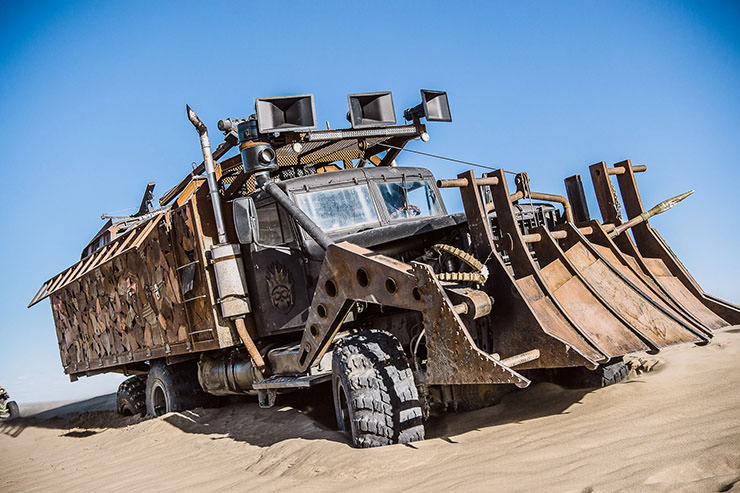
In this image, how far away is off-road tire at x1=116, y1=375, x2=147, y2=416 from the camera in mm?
10352

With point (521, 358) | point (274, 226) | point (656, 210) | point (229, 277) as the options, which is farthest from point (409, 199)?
point (521, 358)

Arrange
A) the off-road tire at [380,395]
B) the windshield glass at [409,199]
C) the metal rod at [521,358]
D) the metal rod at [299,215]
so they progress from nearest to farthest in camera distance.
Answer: the metal rod at [521,358], the off-road tire at [380,395], the metal rod at [299,215], the windshield glass at [409,199]

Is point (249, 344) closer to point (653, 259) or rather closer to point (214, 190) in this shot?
point (214, 190)

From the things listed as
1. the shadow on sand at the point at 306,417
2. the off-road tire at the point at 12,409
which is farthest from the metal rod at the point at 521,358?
the off-road tire at the point at 12,409

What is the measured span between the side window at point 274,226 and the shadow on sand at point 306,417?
1841 mm

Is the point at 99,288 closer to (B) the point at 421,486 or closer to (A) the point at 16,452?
(A) the point at 16,452

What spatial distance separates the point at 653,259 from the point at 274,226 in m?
3.61

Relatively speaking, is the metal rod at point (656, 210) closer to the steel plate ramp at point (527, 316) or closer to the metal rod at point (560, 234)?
the metal rod at point (560, 234)

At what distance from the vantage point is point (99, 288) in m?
9.79

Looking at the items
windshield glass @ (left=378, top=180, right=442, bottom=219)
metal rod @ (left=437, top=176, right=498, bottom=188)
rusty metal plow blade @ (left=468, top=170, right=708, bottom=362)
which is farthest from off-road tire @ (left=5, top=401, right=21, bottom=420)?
rusty metal plow blade @ (left=468, top=170, right=708, bottom=362)

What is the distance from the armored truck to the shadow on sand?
221mm

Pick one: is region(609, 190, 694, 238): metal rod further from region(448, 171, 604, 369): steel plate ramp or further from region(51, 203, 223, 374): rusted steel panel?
region(51, 203, 223, 374): rusted steel panel

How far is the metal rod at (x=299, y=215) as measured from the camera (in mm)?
5270

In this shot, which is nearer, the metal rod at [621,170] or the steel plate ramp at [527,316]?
the steel plate ramp at [527,316]
